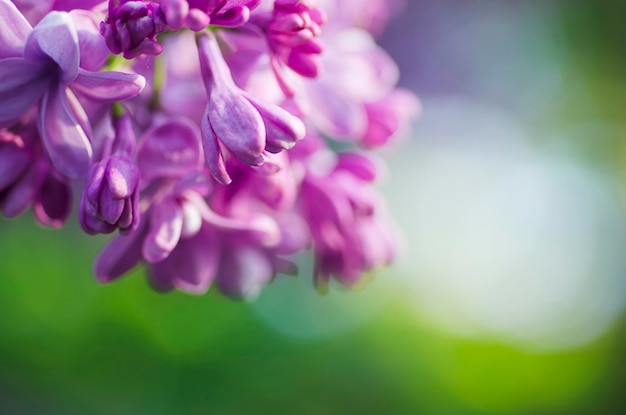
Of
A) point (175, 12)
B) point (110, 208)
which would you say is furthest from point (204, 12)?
point (110, 208)

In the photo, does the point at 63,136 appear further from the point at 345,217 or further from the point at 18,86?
the point at 345,217

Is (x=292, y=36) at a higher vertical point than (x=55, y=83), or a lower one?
higher

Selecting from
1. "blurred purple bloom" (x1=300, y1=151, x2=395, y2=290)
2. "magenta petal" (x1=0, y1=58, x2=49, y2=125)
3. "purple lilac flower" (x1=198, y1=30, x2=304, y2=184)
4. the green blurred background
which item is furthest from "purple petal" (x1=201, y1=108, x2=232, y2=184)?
the green blurred background

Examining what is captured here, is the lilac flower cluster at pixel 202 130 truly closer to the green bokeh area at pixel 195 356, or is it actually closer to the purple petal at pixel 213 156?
the purple petal at pixel 213 156

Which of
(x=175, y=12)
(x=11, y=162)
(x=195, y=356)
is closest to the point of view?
(x=175, y=12)

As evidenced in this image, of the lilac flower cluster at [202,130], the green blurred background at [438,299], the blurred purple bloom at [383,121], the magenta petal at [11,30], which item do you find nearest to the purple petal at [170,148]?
the lilac flower cluster at [202,130]
